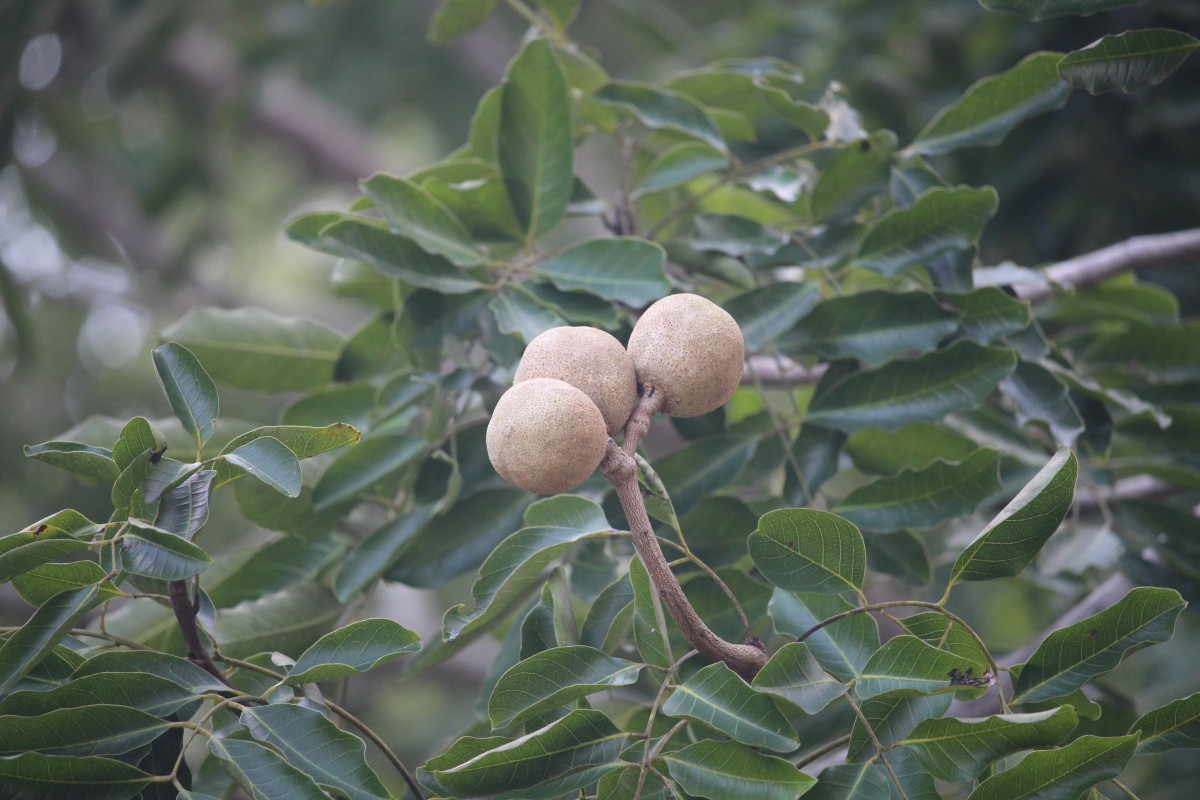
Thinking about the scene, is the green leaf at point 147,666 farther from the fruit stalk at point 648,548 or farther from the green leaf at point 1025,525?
the green leaf at point 1025,525

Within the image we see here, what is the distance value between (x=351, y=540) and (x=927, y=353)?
30.8 inches

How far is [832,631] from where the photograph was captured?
1.00 metres

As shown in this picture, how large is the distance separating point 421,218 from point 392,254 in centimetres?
6

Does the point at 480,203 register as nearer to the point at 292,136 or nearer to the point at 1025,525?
the point at 1025,525

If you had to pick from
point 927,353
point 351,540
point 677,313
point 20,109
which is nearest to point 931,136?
point 927,353

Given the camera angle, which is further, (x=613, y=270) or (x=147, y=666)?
(x=613, y=270)

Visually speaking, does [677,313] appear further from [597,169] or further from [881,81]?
[597,169]

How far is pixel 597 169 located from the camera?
4.19 m

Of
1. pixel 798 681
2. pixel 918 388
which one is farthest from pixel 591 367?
pixel 918 388

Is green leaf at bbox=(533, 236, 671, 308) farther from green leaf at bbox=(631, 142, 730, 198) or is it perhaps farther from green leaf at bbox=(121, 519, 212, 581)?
green leaf at bbox=(121, 519, 212, 581)

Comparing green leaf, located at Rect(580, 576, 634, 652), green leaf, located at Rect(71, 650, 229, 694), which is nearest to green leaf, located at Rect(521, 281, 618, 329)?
green leaf, located at Rect(580, 576, 634, 652)

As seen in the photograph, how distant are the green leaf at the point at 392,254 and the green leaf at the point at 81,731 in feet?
1.83

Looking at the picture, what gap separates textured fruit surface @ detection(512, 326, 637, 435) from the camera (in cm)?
89

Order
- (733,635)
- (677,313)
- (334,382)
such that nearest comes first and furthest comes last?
(677,313)
(733,635)
(334,382)
